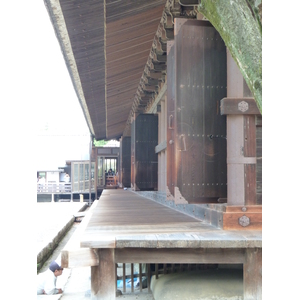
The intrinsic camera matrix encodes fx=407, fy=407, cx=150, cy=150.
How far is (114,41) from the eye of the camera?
6.30 metres

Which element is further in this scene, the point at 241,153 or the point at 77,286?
the point at 77,286

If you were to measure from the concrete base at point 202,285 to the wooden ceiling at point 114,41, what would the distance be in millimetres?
3366

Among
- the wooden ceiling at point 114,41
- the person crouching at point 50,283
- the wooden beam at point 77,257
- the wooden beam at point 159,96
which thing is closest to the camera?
the wooden beam at point 77,257

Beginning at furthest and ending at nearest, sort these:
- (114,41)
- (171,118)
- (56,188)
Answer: (56,188) < (114,41) < (171,118)

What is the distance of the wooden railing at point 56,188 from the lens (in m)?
29.2

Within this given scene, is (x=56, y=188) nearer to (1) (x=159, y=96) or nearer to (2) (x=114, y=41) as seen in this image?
(1) (x=159, y=96)

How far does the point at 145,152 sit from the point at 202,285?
5.67 m

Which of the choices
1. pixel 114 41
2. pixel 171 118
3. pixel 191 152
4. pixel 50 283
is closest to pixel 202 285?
pixel 191 152

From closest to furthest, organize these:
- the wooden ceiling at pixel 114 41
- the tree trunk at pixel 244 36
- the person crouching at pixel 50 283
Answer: the tree trunk at pixel 244 36, the wooden ceiling at pixel 114 41, the person crouching at pixel 50 283

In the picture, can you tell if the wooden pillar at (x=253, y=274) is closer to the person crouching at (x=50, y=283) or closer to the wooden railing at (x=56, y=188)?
the person crouching at (x=50, y=283)

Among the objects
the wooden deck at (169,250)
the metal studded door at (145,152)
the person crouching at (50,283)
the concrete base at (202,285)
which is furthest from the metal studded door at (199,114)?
the metal studded door at (145,152)

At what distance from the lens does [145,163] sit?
10102mm

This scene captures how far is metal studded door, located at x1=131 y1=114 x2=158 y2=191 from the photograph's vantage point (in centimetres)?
995
